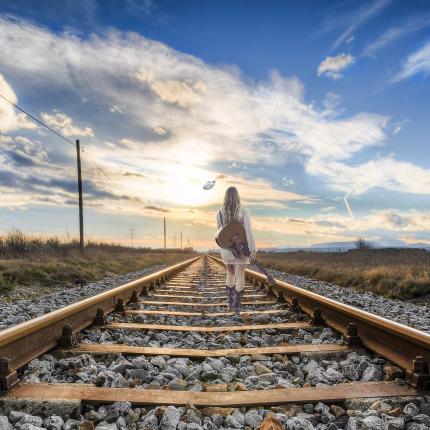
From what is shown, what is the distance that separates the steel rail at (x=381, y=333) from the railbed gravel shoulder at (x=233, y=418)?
433 mm

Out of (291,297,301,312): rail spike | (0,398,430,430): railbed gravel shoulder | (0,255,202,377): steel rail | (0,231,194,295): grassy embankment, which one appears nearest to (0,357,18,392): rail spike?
(0,255,202,377): steel rail

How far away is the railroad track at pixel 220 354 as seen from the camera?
2.46 metres

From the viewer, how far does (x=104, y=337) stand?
395 cm

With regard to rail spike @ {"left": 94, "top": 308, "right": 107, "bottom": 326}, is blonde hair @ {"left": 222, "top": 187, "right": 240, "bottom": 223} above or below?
above

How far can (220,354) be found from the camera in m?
3.31

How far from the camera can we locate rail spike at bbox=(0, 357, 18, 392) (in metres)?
2.51

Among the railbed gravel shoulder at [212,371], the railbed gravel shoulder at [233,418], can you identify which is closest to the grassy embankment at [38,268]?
the railbed gravel shoulder at [212,371]

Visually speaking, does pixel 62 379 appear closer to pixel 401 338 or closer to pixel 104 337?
pixel 104 337

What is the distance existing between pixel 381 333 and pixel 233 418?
1.71m

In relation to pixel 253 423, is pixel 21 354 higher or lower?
higher

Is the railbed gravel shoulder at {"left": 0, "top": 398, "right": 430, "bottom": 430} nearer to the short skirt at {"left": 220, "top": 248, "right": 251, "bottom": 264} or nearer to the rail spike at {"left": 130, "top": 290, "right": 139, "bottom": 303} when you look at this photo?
the short skirt at {"left": 220, "top": 248, "right": 251, "bottom": 264}

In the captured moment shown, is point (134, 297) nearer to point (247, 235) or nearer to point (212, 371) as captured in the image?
point (247, 235)

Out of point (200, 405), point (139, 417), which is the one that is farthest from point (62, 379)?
point (200, 405)

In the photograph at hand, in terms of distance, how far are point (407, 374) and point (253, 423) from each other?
1237mm
